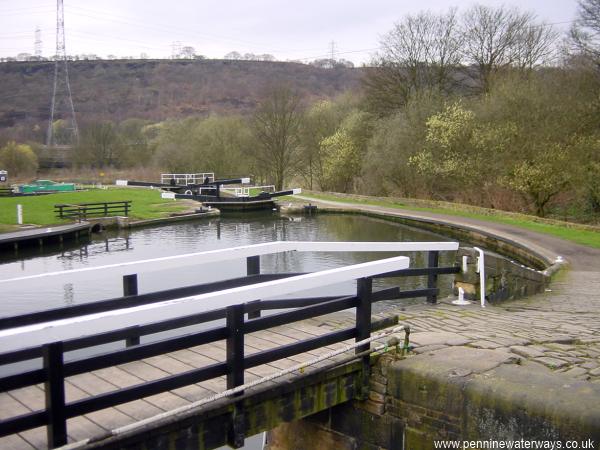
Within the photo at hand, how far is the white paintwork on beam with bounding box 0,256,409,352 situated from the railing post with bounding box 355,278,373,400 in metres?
0.10

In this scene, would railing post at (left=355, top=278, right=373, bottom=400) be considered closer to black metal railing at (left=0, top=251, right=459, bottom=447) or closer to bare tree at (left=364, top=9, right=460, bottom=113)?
black metal railing at (left=0, top=251, right=459, bottom=447)

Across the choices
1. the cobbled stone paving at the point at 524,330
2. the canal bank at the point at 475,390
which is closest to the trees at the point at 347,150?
the cobbled stone paving at the point at 524,330

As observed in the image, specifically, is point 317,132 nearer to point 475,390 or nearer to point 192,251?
point 192,251

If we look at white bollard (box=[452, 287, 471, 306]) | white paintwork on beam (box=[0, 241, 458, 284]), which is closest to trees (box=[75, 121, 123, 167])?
white bollard (box=[452, 287, 471, 306])

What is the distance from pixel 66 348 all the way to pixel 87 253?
18742 mm

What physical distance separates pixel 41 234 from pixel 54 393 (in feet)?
68.1

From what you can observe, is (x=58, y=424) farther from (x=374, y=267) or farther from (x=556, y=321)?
(x=556, y=321)

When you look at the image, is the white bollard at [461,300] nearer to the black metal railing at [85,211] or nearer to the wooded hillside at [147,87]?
the black metal railing at [85,211]

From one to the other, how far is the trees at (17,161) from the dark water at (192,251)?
4301 centimetres

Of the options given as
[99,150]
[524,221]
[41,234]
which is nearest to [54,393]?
[41,234]

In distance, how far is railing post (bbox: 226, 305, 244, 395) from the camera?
3531 millimetres

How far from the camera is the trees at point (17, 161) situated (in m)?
63.8

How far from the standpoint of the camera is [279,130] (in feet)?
142

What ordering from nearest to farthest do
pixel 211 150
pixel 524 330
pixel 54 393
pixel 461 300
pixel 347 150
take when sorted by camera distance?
pixel 54 393
pixel 524 330
pixel 461 300
pixel 347 150
pixel 211 150
